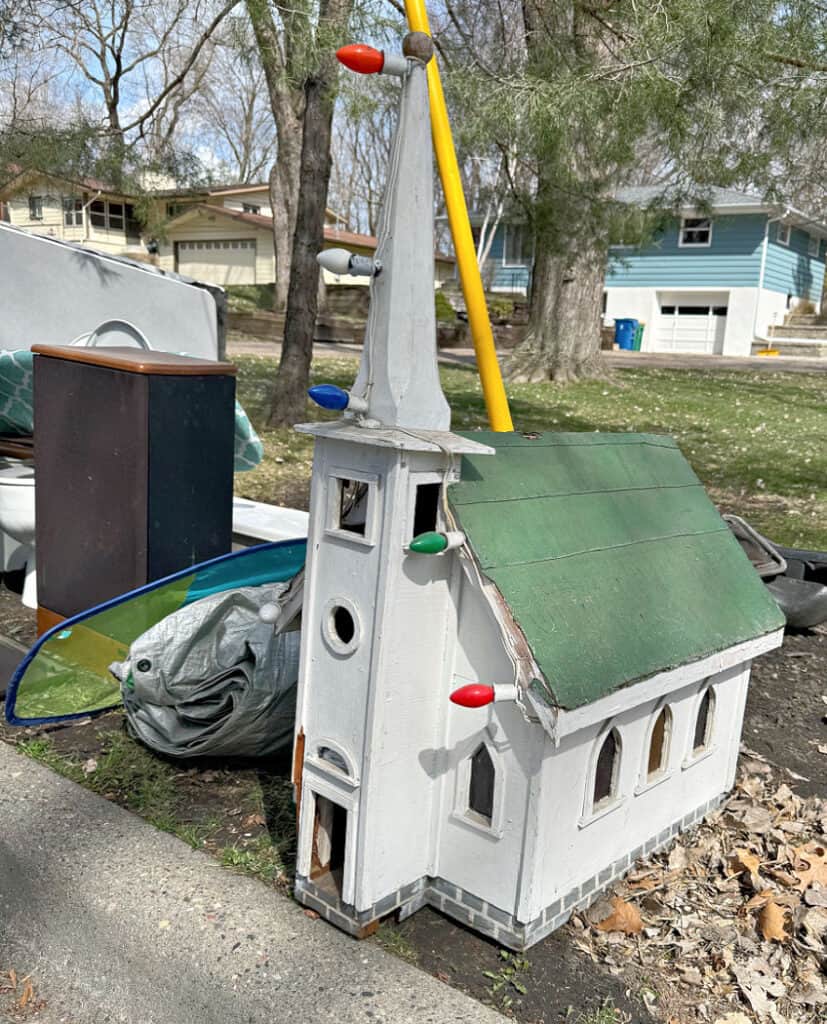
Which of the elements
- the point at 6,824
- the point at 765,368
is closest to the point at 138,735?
the point at 6,824

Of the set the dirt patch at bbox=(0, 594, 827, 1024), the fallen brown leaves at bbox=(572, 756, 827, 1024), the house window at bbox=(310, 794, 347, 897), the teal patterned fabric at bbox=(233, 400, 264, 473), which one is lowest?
the dirt patch at bbox=(0, 594, 827, 1024)

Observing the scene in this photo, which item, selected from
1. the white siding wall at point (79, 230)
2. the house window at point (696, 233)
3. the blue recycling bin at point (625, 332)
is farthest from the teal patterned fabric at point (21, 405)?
the white siding wall at point (79, 230)

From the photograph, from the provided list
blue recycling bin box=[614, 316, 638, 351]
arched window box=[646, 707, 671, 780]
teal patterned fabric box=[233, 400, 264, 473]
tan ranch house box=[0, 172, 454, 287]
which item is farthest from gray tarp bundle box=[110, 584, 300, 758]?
tan ranch house box=[0, 172, 454, 287]

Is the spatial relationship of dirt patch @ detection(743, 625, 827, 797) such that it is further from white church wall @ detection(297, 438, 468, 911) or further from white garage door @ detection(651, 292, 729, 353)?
white garage door @ detection(651, 292, 729, 353)

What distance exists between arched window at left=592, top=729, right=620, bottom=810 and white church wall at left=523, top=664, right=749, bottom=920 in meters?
0.01

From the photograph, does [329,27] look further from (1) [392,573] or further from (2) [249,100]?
(2) [249,100]

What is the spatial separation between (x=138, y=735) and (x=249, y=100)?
47236mm

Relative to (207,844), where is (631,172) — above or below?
above

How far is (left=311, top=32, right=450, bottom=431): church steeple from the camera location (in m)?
2.21

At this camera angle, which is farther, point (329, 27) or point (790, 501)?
point (790, 501)

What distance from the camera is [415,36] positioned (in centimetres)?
219

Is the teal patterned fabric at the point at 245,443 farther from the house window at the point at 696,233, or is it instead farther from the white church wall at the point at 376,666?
the house window at the point at 696,233

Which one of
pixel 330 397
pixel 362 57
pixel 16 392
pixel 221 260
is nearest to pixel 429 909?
pixel 330 397

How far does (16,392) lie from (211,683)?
2878 millimetres
